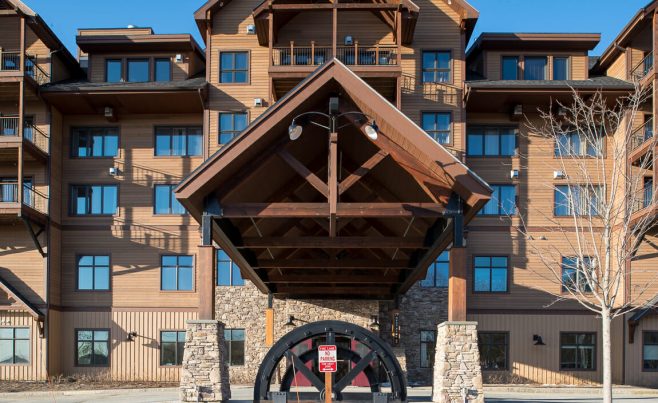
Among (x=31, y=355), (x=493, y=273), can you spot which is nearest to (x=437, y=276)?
(x=493, y=273)

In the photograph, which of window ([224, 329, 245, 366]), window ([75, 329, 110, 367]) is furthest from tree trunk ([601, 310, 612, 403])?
window ([75, 329, 110, 367])

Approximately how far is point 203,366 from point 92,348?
17.3 metres

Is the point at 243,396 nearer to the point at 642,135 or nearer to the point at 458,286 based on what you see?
the point at 458,286

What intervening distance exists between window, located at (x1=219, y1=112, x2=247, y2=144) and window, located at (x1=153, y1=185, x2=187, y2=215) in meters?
3.29

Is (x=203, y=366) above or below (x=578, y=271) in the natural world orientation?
below

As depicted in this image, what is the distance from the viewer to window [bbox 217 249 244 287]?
32.5 metres

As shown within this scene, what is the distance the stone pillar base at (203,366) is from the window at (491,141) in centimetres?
1851

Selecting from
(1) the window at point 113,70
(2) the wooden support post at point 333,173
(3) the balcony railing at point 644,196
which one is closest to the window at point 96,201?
(1) the window at point 113,70

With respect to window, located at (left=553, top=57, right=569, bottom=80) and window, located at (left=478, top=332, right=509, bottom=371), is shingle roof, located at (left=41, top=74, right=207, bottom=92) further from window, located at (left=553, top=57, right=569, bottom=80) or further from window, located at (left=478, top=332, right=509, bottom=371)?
window, located at (left=478, top=332, right=509, bottom=371)

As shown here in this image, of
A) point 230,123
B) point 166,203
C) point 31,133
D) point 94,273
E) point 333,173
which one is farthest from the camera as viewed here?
point 166,203

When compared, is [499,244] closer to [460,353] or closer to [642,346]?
[642,346]

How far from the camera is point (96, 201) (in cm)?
3303

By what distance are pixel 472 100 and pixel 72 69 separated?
56.5 ft

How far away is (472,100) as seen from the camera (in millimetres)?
31922
